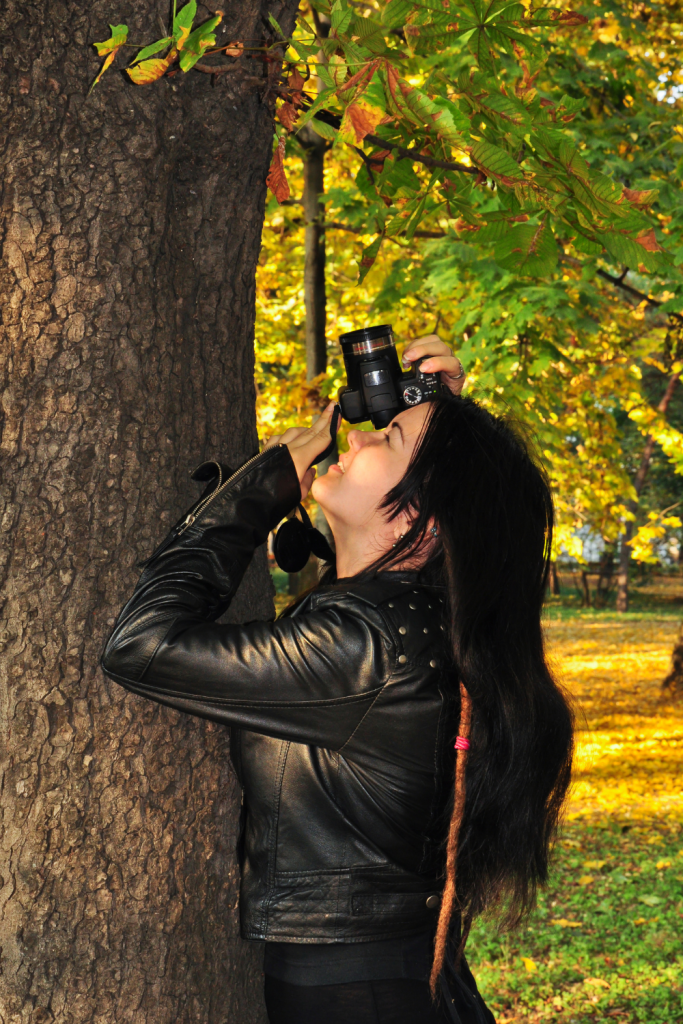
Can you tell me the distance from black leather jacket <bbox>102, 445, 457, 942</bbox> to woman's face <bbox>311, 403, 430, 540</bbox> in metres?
0.12

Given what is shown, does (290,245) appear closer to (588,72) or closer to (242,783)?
(588,72)

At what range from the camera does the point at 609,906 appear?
5.64m

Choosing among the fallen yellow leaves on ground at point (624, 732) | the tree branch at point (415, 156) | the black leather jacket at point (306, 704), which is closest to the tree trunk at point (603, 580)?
the fallen yellow leaves on ground at point (624, 732)

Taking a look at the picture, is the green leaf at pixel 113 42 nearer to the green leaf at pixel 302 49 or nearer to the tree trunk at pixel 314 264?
the green leaf at pixel 302 49

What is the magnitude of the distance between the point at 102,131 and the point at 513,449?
3.67ft

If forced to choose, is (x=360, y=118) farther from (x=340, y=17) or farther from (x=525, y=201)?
(x=525, y=201)

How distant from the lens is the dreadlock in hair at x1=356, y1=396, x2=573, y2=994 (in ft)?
6.06

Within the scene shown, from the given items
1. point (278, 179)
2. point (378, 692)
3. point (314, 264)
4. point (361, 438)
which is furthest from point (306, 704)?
point (314, 264)

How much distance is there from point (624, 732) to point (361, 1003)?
9.29 m

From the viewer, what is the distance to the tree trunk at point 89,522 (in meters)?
1.79

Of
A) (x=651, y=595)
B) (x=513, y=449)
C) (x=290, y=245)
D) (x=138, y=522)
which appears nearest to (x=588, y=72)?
(x=290, y=245)

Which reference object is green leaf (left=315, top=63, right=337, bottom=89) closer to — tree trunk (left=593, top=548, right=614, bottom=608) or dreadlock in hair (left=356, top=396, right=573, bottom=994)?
A: dreadlock in hair (left=356, top=396, right=573, bottom=994)

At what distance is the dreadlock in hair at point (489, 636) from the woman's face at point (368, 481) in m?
0.05

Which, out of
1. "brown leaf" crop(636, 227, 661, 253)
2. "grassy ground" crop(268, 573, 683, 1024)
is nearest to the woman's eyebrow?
"grassy ground" crop(268, 573, 683, 1024)
